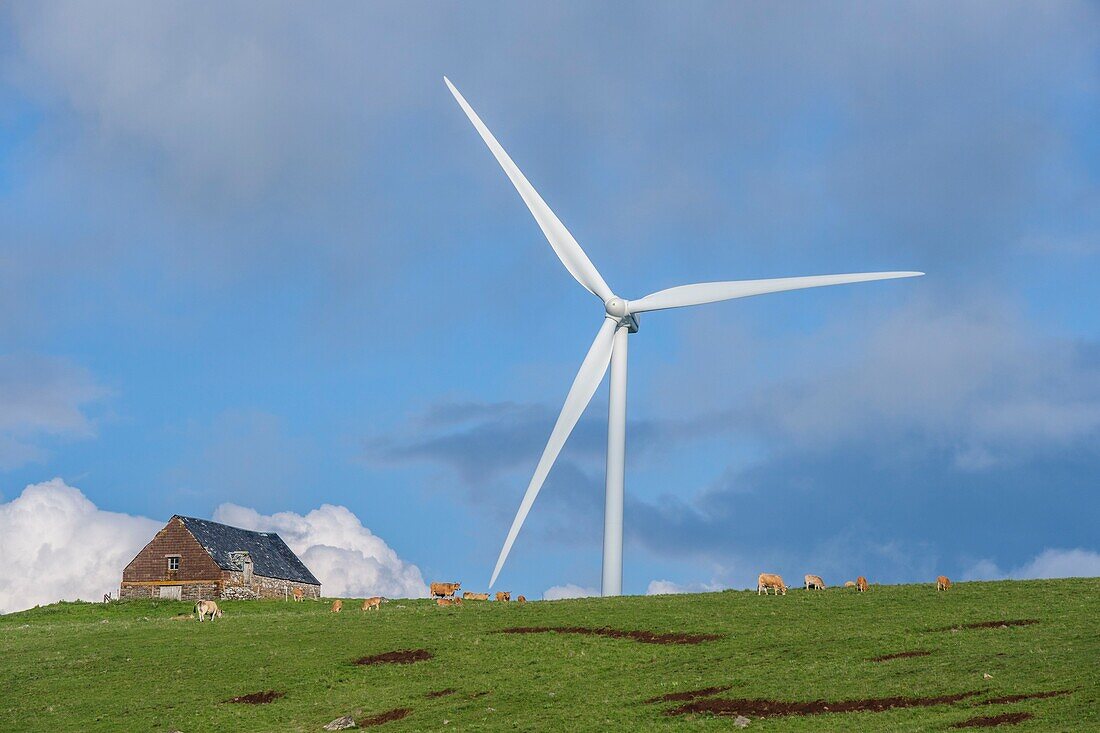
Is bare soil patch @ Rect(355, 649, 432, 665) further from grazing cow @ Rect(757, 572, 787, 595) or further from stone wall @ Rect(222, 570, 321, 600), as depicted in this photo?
stone wall @ Rect(222, 570, 321, 600)

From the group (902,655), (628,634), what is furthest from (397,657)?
(902,655)

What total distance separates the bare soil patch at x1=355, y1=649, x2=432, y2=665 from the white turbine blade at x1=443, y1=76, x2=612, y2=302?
26544 millimetres

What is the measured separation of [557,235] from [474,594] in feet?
76.5

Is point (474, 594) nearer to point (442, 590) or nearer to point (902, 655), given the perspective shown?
point (442, 590)

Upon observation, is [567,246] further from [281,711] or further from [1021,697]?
[1021,697]

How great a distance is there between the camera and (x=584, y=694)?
42094 millimetres

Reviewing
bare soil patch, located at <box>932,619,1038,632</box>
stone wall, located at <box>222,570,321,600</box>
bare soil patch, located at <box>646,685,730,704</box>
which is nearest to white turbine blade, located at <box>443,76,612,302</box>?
bare soil patch, located at <box>932,619,1038,632</box>

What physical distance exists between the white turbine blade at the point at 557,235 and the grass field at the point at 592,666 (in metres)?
20.0

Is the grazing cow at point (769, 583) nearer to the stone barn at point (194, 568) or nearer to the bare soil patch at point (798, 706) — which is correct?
the bare soil patch at point (798, 706)

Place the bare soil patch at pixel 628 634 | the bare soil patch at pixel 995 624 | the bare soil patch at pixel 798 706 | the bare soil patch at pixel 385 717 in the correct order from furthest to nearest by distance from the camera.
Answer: the bare soil patch at pixel 628 634 < the bare soil patch at pixel 995 624 < the bare soil patch at pixel 385 717 < the bare soil patch at pixel 798 706

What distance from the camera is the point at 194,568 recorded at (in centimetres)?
9838

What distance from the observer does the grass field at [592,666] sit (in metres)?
37.8

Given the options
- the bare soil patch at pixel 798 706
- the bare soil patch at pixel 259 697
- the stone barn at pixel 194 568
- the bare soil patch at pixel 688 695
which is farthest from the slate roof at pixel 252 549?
the bare soil patch at pixel 798 706

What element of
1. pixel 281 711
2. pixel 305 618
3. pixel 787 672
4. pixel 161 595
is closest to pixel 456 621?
pixel 305 618
